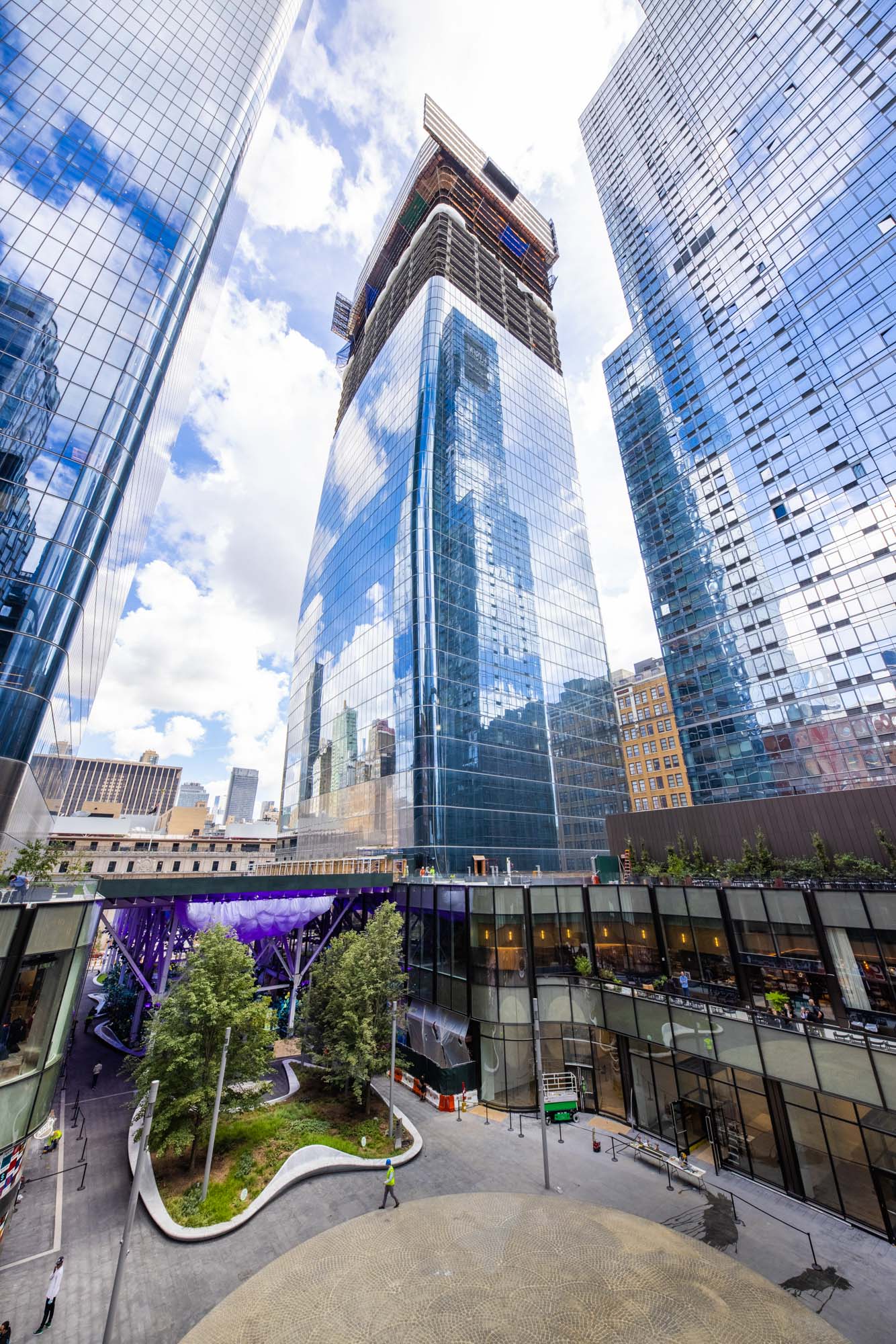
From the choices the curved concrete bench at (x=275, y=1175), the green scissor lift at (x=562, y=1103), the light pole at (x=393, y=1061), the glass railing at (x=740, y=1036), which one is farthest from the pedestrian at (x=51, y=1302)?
the glass railing at (x=740, y=1036)

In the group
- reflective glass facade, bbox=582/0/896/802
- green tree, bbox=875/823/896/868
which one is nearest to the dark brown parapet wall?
green tree, bbox=875/823/896/868

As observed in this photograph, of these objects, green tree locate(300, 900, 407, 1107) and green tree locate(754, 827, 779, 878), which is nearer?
green tree locate(300, 900, 407, 1107)

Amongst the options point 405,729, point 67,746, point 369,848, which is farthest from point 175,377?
point 369,848

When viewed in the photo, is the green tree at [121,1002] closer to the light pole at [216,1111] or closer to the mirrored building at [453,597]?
the mirrored building at [453,597]

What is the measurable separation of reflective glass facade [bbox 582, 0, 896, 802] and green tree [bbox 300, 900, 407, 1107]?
144 ft

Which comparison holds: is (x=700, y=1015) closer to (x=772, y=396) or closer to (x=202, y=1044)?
(x=202, y=1044)

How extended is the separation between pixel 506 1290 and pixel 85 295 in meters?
51.7

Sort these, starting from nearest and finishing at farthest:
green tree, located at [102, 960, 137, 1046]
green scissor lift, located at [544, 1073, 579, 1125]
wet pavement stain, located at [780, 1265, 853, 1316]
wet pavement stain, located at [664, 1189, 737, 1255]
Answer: wet pavement stain, located at [780, 1265, 853, 1316] → wet pavement stain, located at [664, 1189, 737, 1255] → green scissor lift, located at [544, 1073, 579, 1125] → green tree, located at [102, 960, 137, 1046]

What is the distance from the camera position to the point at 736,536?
60750 mm

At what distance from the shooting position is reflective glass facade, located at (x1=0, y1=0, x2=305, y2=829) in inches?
1067

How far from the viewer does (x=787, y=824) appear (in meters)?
33.8

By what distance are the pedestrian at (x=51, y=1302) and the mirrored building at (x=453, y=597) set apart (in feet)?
115

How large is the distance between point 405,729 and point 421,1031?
2711cm

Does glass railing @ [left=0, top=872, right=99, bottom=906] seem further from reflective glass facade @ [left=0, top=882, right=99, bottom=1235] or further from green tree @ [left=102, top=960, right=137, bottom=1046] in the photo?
green tree @ [left=102, top=960, right=137, bottom=1046]
